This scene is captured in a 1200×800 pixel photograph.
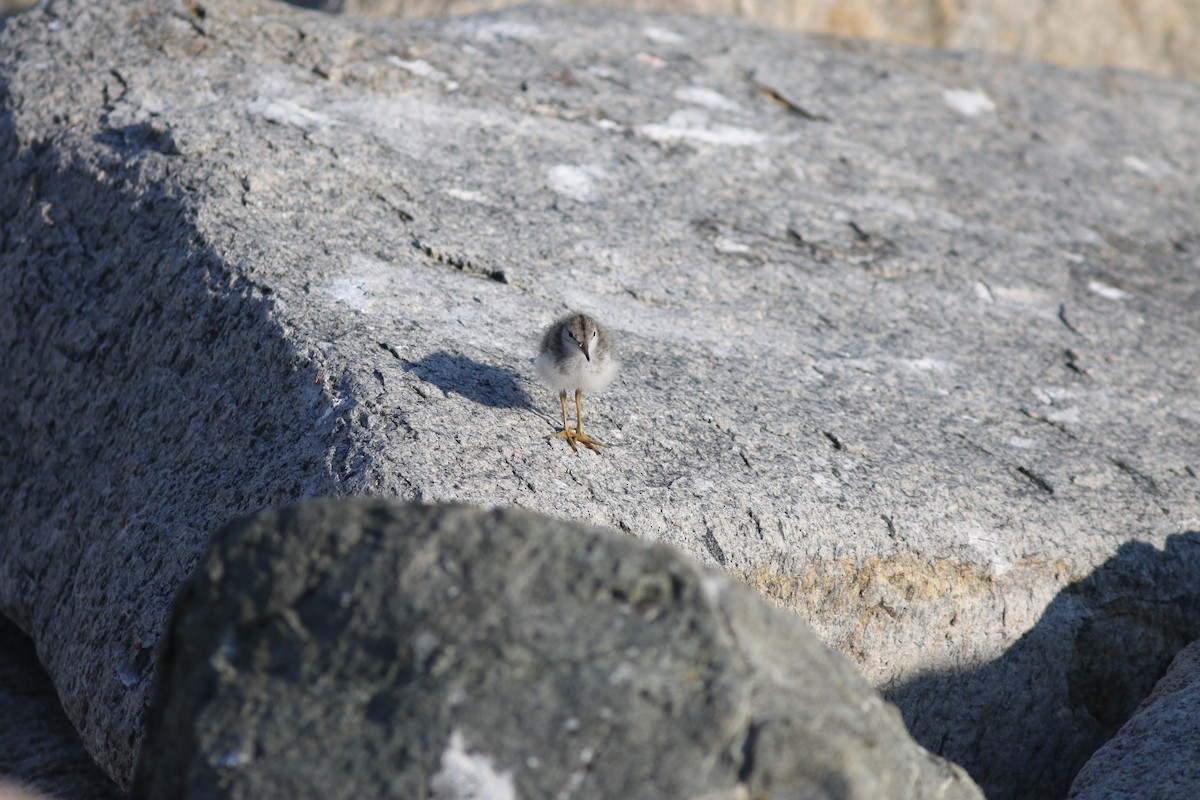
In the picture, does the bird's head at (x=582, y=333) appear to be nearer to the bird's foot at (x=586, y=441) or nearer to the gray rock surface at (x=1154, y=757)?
the bird's foot at (x=586, y=441)

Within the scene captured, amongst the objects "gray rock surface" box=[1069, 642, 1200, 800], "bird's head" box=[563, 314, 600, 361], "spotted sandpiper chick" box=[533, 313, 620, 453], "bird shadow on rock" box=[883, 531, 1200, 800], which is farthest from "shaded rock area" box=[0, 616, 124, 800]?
"gray rock surface" box=[1069, 642, 1200, 800]

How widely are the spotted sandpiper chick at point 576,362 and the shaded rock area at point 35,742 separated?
208cm

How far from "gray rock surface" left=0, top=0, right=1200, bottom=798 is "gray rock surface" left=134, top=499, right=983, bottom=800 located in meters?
1.05

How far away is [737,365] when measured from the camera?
4.71 m

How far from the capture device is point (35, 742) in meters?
4.41

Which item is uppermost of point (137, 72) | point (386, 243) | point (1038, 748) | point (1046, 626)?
point (137, 72)

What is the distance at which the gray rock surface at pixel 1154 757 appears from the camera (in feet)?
10.9

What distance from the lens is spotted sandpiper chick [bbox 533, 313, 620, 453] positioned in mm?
4027

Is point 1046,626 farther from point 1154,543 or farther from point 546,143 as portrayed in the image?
point 546,143

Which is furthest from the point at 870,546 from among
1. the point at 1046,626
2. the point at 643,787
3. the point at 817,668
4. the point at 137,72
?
the point at 137,72

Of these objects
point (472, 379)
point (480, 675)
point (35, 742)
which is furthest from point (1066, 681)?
point (35, 742)

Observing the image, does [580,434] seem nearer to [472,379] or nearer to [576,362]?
[576,362]

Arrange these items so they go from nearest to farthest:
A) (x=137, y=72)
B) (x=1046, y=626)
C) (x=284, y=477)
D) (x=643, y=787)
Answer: (x=643, y=787) < (x=284, y=477) < (x=1046, y=626) < (x=137, y=72)

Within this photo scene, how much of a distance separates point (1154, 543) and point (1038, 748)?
91cm
